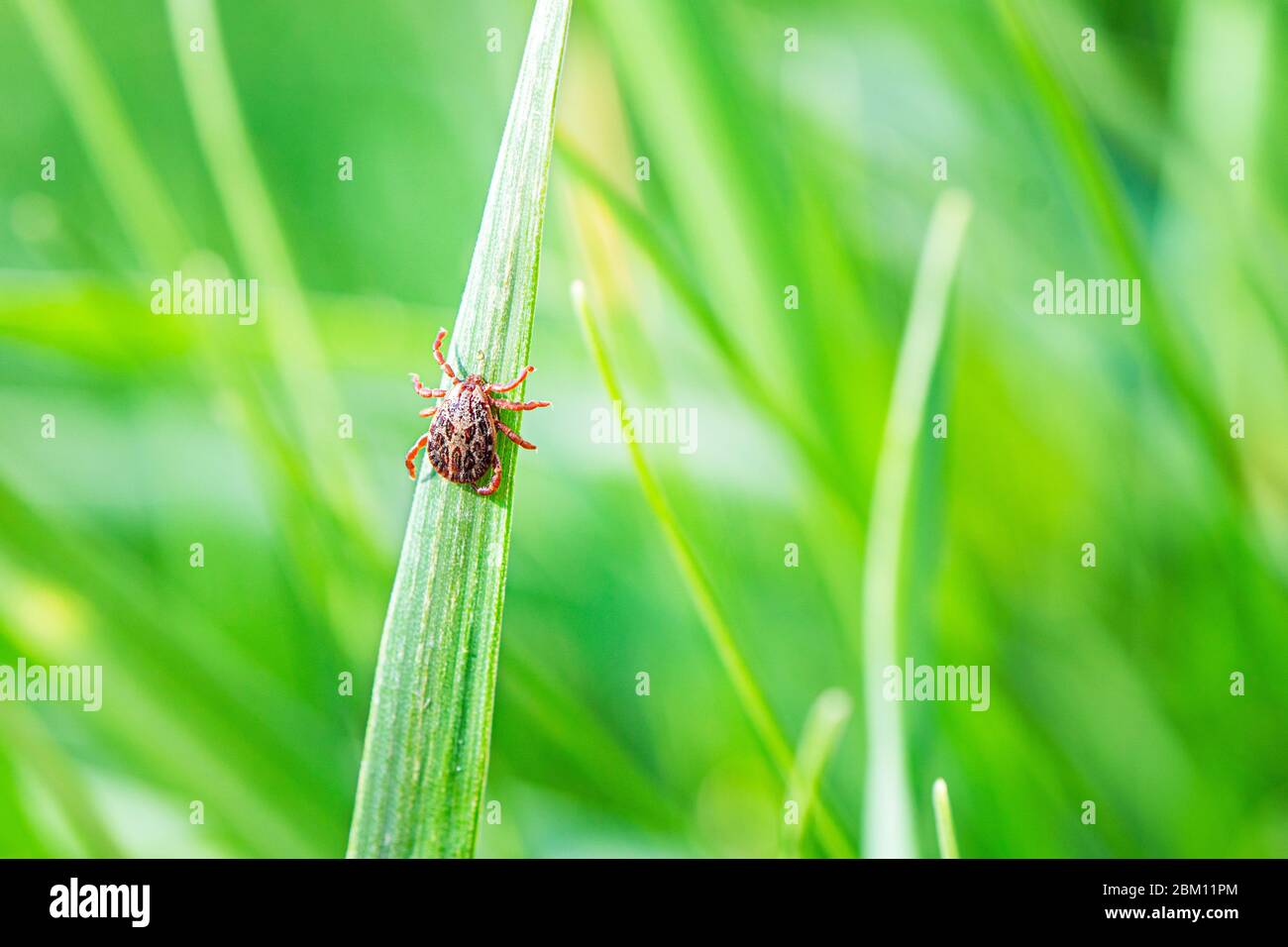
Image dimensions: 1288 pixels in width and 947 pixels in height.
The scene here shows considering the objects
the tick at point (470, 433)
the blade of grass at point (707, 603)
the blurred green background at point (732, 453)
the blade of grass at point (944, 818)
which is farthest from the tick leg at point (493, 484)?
the blade of grass at point (944, 818)

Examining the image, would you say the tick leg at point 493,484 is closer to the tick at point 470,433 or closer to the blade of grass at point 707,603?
the tick at point 470,433

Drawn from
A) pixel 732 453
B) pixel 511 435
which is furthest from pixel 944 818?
pixel 732 453

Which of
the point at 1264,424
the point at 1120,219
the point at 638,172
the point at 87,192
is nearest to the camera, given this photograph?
the point at 1120,219

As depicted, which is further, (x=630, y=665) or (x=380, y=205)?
(x=380, y=205)

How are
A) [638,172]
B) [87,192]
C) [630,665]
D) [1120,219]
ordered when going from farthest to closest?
[87,192]
[638,172]
[630,665]
[1120,219]

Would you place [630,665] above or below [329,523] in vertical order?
below

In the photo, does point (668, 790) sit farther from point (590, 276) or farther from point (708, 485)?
point (590, 276)

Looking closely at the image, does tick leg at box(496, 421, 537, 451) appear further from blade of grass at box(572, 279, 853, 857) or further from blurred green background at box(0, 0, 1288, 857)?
blurred green background at box(0, 0, 1288, 857)

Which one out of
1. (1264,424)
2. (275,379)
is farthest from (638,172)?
(1264,424)

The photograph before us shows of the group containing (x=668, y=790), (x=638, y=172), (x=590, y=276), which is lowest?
(x=668, y=790)
